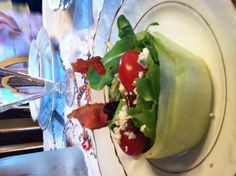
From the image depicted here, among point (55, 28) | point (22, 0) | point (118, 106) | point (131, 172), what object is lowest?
point (131, 172)

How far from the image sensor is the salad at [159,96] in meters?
0.40

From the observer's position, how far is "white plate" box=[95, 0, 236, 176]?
0.36m

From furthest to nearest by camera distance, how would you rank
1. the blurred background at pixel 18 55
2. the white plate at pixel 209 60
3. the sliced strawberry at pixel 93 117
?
1. the blurred background at pixel 18 55
2. the sliced strawberry at pixel 93 117
3. the white plate at pixel 209 60

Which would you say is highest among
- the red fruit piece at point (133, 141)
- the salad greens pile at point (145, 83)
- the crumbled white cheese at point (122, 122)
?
the salad greens pile at point (145, 83)

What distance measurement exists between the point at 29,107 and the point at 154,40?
70 centimetres

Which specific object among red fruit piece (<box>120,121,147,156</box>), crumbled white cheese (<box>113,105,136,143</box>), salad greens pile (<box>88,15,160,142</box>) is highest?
salad greens pile (<box>88,15,160,142</box>)

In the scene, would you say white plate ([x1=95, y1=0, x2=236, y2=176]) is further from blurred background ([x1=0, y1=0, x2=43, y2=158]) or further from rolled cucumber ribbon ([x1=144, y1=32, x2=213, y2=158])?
blurred background ([x1=0, y1=0, x2=43, y2=158])

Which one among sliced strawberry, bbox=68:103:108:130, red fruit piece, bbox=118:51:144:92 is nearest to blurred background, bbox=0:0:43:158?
sliced strawberry, bbox=68:103:108:130

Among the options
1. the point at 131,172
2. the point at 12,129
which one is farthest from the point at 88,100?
the point at 12,129

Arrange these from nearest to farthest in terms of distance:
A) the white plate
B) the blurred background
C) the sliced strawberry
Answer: the white plate, the sliced strawberry, the blurred background

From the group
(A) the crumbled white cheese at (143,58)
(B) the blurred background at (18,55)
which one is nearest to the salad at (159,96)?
(A) the crumbled white cheese at (143,58)

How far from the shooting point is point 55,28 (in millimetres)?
879

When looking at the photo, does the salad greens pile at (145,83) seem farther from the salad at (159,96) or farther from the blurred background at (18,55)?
the blurred background at (18,55)

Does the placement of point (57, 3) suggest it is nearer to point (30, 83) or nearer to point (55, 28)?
point (55, 28)
